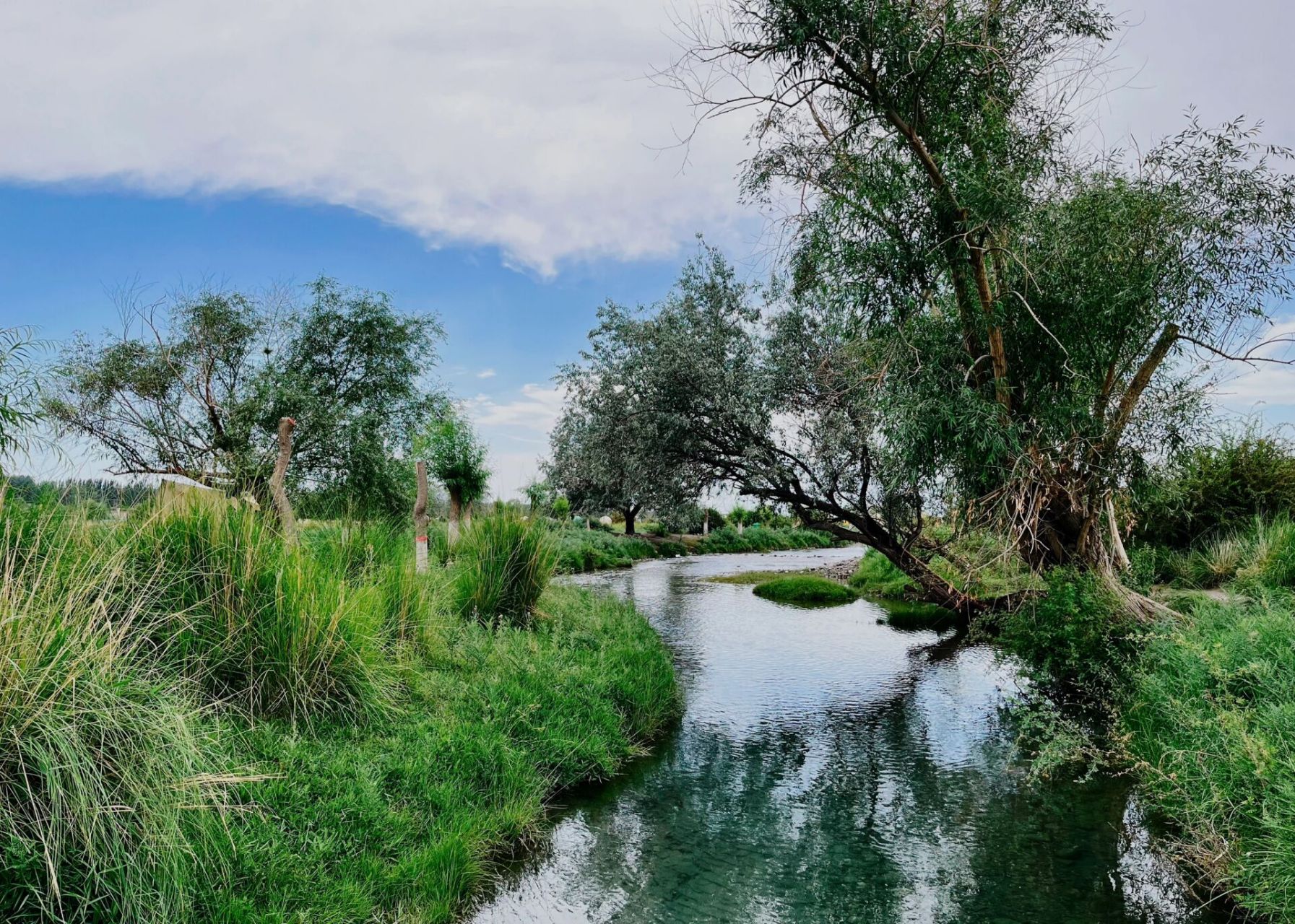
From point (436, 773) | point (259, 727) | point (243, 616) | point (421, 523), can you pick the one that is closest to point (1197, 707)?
point (436, 773)

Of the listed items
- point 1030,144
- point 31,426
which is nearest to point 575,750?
point 31,426

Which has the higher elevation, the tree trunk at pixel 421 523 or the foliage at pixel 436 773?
the tree trunk at pixel 421 523

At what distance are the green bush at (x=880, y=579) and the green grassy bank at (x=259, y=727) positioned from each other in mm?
12637

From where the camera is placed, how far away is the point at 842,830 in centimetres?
622

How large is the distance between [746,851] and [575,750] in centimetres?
177

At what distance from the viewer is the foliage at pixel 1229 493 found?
15.0 metres

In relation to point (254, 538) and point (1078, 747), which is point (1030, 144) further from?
point (254, 538)

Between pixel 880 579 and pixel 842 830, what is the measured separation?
1643 cm

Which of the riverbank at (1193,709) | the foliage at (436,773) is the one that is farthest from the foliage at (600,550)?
the riverbank at (1193,709)

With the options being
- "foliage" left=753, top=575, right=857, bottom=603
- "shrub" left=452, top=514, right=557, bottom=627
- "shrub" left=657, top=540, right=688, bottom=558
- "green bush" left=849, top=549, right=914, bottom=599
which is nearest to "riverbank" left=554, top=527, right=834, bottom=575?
"shrub" left=657, top=540, right=688, bottom=558

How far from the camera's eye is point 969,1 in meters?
8.97

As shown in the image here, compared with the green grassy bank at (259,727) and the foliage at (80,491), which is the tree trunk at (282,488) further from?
the foliage at (80,491)

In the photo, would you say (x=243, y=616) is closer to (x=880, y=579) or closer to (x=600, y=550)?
(x=880, y=579)

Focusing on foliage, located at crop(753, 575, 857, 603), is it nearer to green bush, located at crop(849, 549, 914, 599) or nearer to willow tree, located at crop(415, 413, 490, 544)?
green bush, located at crop(849, 549, 914, 599)
